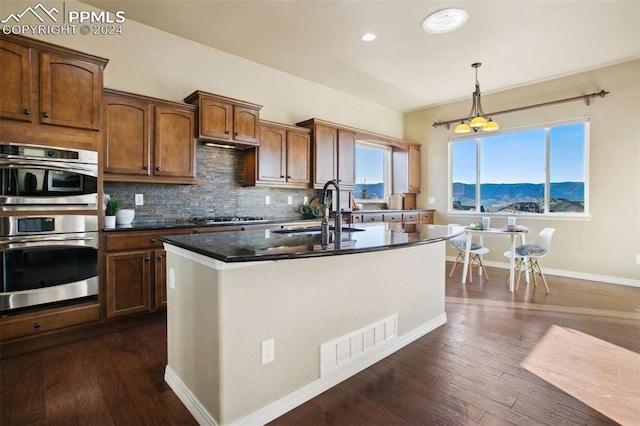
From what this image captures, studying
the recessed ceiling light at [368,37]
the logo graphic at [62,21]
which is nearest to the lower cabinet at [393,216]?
the recessed ceiling light at [368,37]

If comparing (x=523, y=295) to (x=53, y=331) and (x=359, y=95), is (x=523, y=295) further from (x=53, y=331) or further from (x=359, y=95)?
(x=53, y=331)

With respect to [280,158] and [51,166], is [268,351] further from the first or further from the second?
[280,158]

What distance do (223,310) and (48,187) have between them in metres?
1.98

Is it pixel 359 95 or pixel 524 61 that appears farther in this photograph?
pixel 359 95

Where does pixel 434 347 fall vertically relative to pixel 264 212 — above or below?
below

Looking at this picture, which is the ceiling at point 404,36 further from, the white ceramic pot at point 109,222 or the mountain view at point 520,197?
the white ceramic pot at point 109,222

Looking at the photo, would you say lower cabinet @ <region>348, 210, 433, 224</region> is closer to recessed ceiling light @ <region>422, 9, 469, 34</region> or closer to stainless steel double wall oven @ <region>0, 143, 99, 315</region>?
recessed ceiling light @ <region>422, 9, 469, 34</region>

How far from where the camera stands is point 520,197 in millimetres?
5398

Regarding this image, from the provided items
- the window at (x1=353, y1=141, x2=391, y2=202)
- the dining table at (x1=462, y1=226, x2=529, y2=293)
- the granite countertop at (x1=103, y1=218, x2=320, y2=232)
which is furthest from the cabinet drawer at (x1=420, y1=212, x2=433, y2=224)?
the granite countertop at (x1=103, y1=218, x2=320, y2=232)

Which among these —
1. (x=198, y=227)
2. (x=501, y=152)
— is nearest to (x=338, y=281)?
(x=198, y=227)

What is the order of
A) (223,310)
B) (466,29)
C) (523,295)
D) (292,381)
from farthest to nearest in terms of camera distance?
(523,295) < (466,29) < (292,381) < (223,310)

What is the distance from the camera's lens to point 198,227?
322 cm

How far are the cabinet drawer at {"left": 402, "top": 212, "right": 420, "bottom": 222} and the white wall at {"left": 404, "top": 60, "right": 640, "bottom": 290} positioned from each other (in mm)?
1653

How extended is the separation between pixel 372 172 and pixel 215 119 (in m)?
3.46
